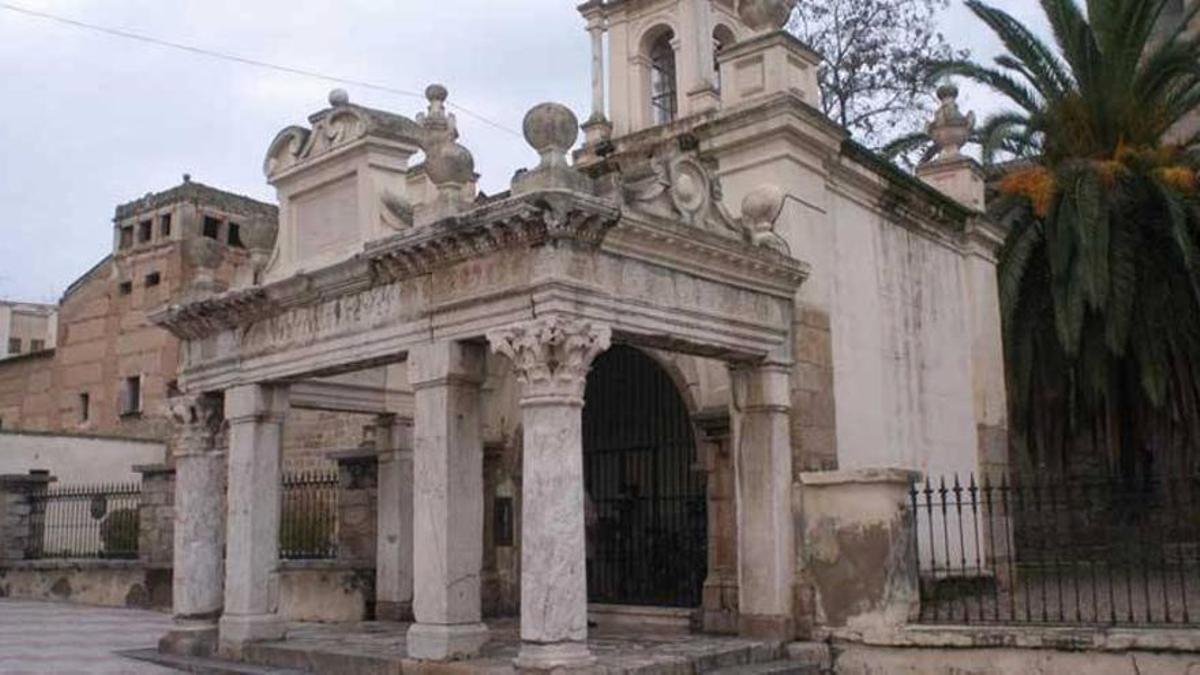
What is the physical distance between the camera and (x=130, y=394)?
1267 inches

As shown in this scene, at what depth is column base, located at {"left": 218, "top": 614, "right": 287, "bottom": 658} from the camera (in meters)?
10.6

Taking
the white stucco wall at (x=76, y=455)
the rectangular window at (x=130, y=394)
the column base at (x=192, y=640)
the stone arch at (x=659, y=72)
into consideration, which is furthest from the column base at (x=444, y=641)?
the rectangular window at (x=130, y=394)

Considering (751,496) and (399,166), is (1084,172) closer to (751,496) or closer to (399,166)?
(751,496)

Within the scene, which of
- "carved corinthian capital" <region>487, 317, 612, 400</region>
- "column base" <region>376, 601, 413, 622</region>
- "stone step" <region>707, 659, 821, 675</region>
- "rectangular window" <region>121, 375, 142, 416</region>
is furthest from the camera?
"rectangular window" <region>121, 375, 142, 416</region>

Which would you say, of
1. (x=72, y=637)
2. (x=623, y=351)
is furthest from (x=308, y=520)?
(x=623, y=351)

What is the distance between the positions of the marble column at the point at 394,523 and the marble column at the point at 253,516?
6.11ft

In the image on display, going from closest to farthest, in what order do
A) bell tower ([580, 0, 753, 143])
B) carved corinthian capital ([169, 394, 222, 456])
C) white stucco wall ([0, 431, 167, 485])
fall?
1. carved corinthian capital ([169, 394, 222, 456])
2. bell tower ([580, 0, 753, 143])
3. white stucco wall ([0, 431, 167, 485])

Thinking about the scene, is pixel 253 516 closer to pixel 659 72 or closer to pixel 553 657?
pixel 553 657

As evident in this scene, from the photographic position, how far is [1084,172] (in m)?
15.3

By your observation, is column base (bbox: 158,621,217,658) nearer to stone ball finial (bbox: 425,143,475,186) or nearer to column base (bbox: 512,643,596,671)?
column base (bbox: 512,643,596,671)

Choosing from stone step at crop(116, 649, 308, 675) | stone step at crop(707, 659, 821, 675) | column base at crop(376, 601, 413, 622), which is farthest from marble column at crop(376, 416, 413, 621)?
stone step at crop(707, 659, 821, 675)

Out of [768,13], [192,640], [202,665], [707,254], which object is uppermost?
[768,13]

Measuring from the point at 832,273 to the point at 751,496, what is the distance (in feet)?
A: 7.72

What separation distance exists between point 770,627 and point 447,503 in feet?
9.61
